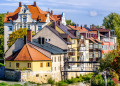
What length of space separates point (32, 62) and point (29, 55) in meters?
1.30

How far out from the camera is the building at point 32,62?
63.2 meters

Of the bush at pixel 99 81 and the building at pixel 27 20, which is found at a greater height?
the building at pixel 27 20

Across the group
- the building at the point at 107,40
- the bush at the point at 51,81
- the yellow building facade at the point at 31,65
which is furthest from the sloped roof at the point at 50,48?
the building at the point at 107,40

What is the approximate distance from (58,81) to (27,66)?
6.90 metres

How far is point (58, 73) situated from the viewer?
224ft

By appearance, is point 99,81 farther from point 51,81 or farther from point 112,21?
point 112,21

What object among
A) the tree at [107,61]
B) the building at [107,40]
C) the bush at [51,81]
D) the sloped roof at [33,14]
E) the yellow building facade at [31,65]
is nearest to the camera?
the yellow building facade at [31,65]

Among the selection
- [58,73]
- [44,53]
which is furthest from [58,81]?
[44,53]

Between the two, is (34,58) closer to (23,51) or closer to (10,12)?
(23,51)

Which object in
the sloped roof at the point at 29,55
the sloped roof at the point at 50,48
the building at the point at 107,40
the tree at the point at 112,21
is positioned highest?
the tree at the point at 112,21

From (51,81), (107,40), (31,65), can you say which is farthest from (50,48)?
(107,40)

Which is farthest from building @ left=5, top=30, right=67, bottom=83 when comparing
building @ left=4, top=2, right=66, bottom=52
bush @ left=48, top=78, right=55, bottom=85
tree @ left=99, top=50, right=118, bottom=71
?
building @ left=4, top=2, right=66, bottom=52

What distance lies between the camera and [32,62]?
6331 cm

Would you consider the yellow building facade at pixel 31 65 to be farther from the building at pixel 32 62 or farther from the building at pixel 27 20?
the building at pixel 27 20
